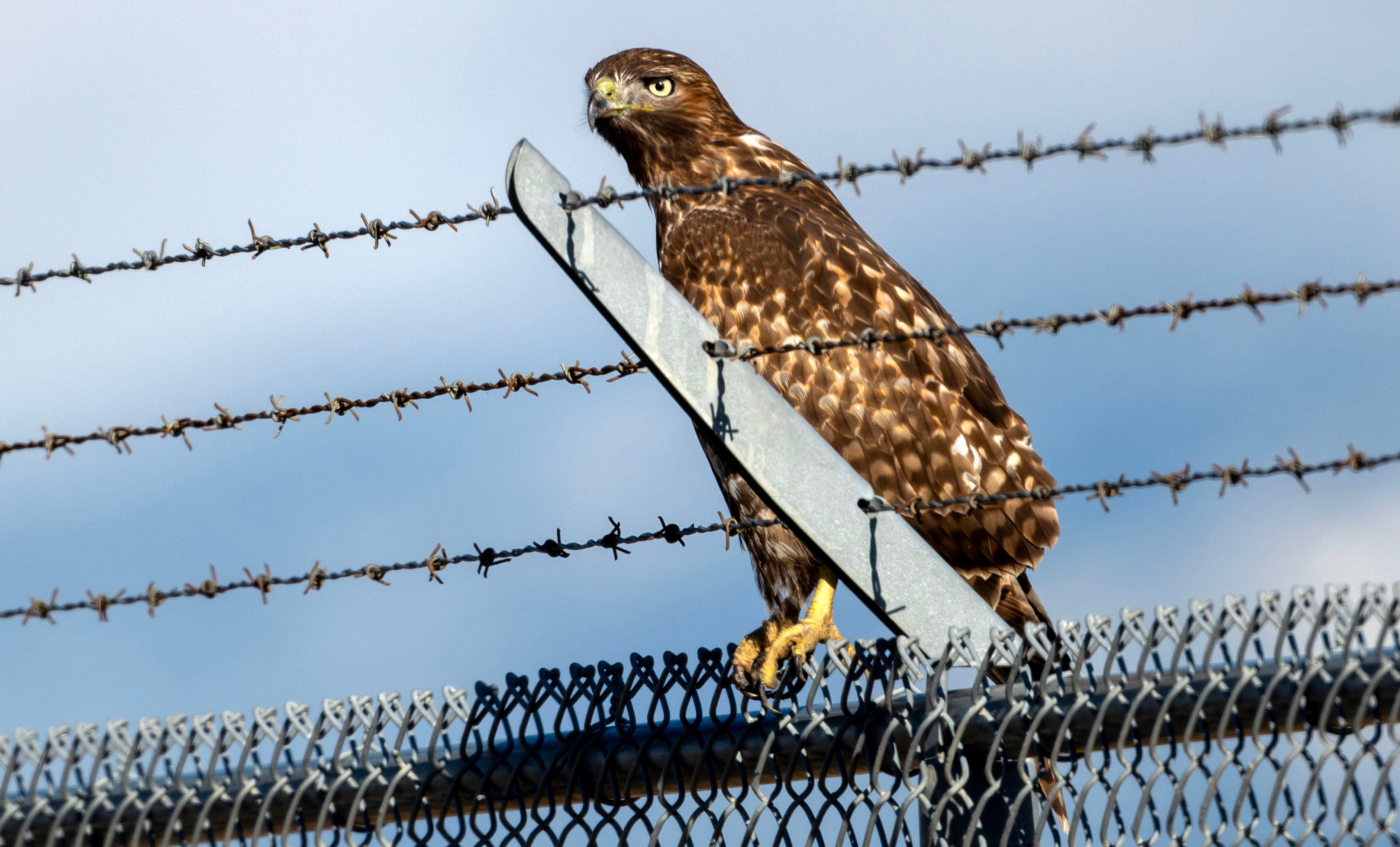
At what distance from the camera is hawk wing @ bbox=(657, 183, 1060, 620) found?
4.23 m

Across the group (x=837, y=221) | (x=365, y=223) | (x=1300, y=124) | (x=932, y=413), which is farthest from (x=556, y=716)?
(x=837, y=221)

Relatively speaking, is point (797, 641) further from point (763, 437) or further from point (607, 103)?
point (607, 103)

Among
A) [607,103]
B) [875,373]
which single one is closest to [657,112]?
[607,103]

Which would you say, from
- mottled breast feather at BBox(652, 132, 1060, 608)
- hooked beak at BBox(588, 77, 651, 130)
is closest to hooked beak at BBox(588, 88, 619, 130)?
hooked beak at BBox(588, 77, 651, 130)

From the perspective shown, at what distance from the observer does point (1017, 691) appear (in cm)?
225

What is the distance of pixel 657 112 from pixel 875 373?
1815 mm

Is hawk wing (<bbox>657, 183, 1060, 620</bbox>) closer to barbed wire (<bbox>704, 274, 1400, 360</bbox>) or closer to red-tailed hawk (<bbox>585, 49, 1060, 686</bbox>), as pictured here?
red-tailed hawk (<bbox>585, 49, 1060, 686</bbox>)

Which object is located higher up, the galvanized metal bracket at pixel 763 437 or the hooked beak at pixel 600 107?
the hooked beak at pixel 600 107

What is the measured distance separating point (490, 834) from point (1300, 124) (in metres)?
1.86

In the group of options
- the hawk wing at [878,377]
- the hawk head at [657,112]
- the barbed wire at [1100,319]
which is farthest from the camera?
the hawk head at [657,112]

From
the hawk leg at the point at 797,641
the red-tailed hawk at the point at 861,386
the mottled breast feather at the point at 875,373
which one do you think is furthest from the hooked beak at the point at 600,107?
the hawk leg at the point at 797,641

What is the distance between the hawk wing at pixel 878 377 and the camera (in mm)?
4234

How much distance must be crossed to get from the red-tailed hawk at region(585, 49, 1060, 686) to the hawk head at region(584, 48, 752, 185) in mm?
643

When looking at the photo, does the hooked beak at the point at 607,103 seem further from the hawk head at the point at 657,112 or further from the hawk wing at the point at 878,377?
the hawk wing at the point at 878,377
